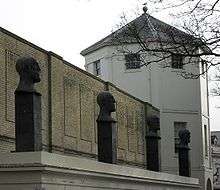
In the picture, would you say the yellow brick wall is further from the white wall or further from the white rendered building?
the white wall

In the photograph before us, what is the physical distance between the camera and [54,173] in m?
14.8

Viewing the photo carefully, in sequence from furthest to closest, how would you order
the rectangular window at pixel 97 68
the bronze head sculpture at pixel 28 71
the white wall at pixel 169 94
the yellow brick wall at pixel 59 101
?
the rectangular window at pixel 97 68, the white wall at pixel 169 94, the yellow brick wall at pixel 59 101, the bronze head sculpture at pixel 28 71

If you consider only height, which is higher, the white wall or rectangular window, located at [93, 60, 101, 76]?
rectangular window, located at [93, 60, 101, 76]

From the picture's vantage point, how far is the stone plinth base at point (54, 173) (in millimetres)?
14211

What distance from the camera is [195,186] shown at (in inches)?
1253

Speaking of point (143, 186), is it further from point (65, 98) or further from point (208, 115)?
point (208, 115)

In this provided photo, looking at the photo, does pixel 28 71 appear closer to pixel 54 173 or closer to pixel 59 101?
pixel 54 173

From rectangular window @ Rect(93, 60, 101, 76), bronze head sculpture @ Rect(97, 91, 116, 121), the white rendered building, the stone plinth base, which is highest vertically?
rectangular window @ Rect(93, 60, 101, 76)

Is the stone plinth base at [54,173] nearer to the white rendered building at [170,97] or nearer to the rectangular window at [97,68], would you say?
the white rendered building at [170,97]

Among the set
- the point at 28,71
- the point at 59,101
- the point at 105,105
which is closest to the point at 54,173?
the point at 28,71

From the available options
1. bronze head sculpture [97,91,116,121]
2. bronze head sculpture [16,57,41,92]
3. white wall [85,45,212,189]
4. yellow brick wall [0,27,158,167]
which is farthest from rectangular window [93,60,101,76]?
bronze head sculpture [16,57,41,92]

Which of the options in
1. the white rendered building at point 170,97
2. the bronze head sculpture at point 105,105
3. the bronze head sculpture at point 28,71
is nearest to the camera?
the bronze head sculpture at point 28,71

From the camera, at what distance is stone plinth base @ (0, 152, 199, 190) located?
14211mm

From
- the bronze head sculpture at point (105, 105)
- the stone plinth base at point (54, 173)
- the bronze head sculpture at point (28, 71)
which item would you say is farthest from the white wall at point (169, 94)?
the bronze head sculpture at point (28, 71)
